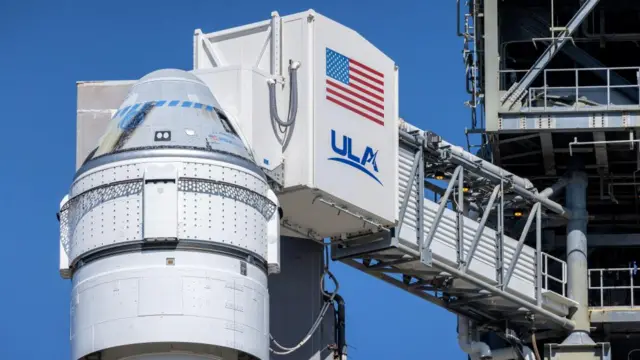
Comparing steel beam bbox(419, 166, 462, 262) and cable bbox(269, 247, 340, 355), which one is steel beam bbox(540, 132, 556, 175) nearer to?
steel beam bbox(419, 166, 462, 262)

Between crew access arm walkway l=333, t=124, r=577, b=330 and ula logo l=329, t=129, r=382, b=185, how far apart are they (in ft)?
6.27

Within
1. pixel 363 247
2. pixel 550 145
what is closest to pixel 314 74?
pixel 363 247

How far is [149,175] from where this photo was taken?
34469 millimetres

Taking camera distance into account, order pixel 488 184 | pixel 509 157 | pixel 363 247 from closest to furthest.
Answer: pixel 363 247
pixel 488 184
pixel 509 157

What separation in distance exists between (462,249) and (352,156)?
6.04 metres

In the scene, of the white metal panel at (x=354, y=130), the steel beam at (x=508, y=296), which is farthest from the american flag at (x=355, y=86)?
the steel beam at (x=508, y=296)

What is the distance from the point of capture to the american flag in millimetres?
39094

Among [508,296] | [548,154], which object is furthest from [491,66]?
[508,296]

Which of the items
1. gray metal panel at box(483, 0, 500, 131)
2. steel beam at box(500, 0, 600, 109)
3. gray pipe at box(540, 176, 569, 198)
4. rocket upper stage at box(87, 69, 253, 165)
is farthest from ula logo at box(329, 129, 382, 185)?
gray pipe at box(540, 176, 569, 198)

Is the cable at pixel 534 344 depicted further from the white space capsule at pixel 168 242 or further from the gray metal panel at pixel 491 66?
the white space capsule at pixel 168 242

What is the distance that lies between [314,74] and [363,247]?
463 centimetres

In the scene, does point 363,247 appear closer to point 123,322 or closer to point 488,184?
point 488,184

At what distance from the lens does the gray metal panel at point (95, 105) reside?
37.6m

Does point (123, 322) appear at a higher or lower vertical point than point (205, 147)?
lower
